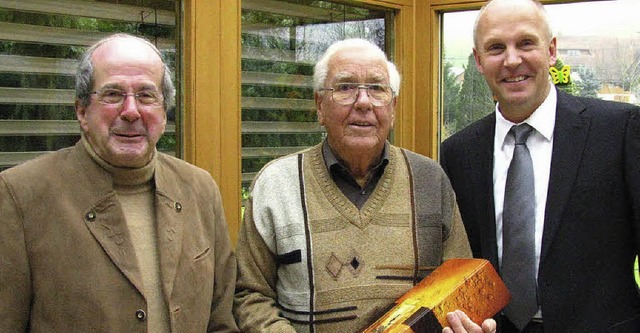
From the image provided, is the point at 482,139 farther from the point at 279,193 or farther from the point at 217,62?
the point at 217,62

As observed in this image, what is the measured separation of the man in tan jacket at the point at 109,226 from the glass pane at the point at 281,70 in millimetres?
1212

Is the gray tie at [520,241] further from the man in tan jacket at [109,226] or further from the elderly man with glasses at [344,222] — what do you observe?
the man in tan jacket at [109,226]

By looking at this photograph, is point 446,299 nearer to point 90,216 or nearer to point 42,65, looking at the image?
point 90,216

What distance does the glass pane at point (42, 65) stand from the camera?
280 cm

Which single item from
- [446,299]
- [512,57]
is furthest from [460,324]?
[512,57]

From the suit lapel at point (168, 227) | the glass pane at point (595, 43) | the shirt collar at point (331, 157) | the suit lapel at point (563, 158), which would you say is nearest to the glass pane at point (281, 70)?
the glass pane at point (595, 43)

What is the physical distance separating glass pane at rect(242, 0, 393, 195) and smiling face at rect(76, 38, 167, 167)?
1315mm

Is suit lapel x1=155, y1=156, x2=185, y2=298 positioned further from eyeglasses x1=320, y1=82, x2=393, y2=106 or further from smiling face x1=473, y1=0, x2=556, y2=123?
smiling face x1=473, y1=0, x2=556, y2=123

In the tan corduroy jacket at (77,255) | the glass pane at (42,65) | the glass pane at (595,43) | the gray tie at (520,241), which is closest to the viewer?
the tan corduroy jacket at (77,255)

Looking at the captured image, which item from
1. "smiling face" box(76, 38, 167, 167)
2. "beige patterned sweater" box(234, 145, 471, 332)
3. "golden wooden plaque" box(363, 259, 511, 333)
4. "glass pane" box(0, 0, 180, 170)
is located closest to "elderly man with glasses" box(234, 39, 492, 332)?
"beige patterned sweater" box(234, 145, 471, 332)

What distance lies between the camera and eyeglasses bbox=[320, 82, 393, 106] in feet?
8.25

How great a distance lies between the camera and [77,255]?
2.08 metres

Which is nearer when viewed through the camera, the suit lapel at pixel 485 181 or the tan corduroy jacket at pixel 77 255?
the tan corduroy jacket at pixel 77 255

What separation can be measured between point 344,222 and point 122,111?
2.52 ft
